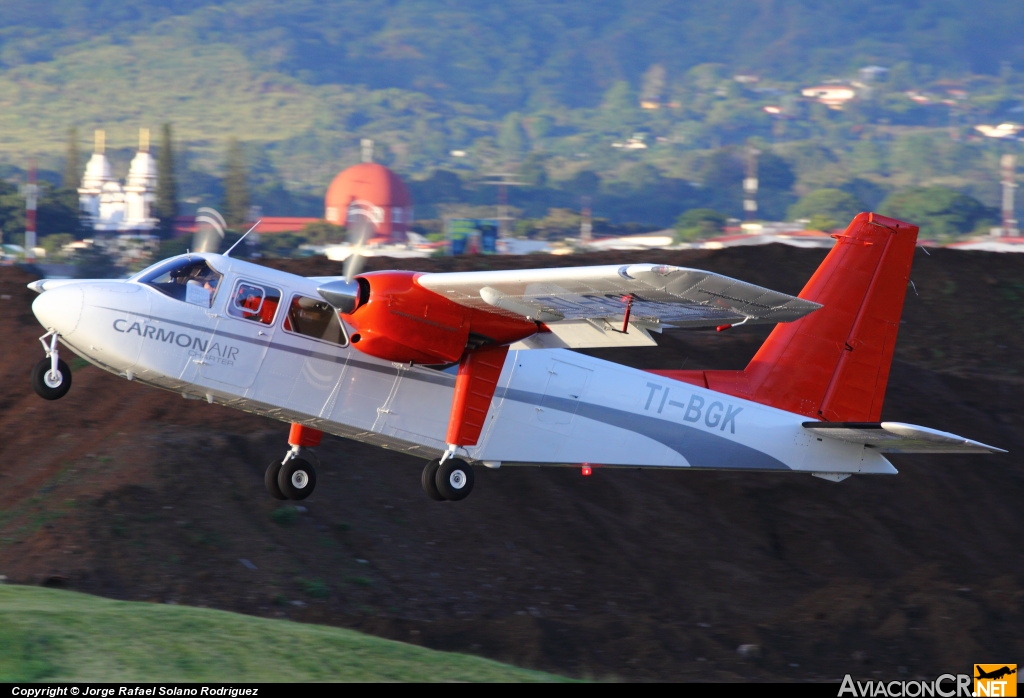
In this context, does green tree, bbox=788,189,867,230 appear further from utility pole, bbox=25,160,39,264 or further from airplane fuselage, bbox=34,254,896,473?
airplane fuselage, bbox=34,254,896,473

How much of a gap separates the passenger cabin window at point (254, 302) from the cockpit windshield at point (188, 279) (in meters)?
0.28

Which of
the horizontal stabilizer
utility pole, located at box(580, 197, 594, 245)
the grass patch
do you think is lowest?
utility pole, located at box(580, 197, 594, 245)

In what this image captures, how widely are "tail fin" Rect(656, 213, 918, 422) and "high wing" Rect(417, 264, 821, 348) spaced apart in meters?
3.33

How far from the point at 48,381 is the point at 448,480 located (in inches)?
205

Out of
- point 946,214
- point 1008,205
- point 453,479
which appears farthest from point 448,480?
point 1008,205

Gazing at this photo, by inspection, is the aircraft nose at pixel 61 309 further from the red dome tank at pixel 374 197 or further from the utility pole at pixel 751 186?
the utility pole at pixel 751 186

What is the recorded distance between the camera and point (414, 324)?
15.8 meters

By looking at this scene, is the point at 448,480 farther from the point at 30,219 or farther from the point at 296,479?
the point at 30,219

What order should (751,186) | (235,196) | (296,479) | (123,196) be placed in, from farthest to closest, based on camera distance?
(751,186) < (123,196) < (235,196) < (296,479)

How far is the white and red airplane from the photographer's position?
1489 centimetres

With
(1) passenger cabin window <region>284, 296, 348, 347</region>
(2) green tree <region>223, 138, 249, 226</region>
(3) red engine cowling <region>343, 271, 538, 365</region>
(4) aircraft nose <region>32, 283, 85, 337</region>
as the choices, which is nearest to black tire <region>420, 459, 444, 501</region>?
(3) red engine cowling <region>343, 271, 538, 365</region>

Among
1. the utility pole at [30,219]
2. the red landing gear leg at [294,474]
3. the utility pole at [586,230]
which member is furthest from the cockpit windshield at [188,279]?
the utility pole at [586,230]

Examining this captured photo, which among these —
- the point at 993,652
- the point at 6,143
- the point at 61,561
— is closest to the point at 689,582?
the point at 993,652

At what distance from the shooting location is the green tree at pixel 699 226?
126 meters
